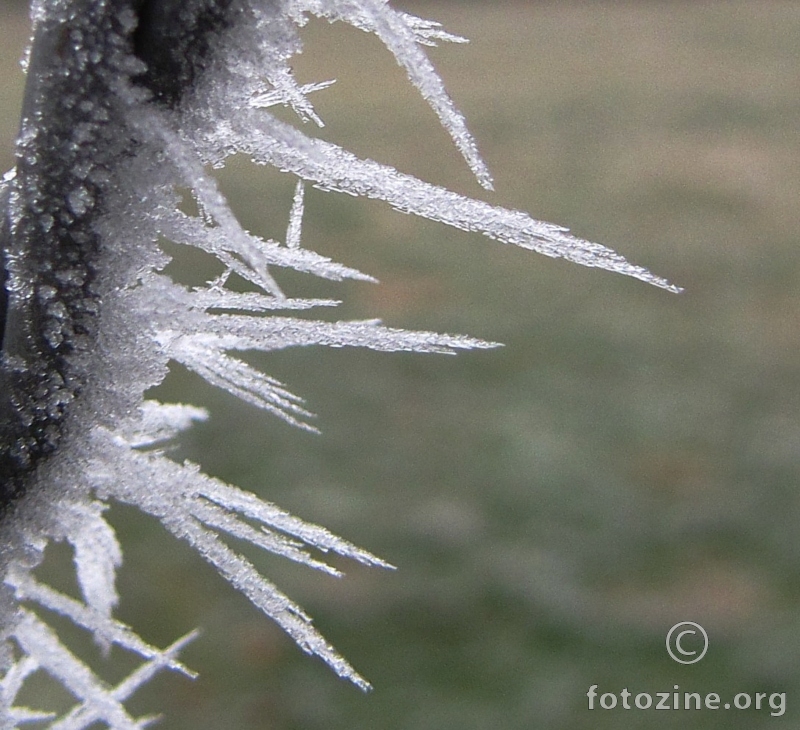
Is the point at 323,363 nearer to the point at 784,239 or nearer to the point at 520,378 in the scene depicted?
the point at 520,378

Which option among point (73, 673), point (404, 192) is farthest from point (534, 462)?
point (404, 192)

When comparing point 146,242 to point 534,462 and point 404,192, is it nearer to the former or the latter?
point 404,192

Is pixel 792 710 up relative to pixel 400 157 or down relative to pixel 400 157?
down

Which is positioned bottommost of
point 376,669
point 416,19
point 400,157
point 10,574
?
point 376,669

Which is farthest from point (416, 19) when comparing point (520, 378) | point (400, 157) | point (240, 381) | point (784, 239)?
point (400, 157)

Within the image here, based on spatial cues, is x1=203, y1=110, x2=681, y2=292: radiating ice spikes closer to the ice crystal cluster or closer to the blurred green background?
the ice crystal cluster
